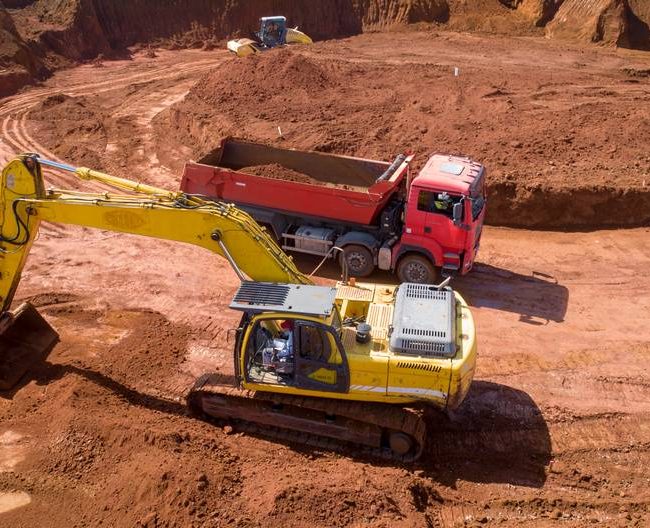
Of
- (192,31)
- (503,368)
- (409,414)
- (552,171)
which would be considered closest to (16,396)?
(409,414)

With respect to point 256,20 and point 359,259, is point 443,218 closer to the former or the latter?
point 359,259

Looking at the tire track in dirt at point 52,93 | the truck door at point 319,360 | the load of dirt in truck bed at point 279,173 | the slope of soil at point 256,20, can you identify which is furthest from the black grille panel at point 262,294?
the slope of soil at point 256,20

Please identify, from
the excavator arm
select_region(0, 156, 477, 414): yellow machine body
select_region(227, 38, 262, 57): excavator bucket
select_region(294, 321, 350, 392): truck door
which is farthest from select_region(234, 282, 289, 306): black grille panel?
select_region(227, 38, 262, 57): excavator bucket

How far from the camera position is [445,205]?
42.7 ft

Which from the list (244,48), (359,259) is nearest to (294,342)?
(359,259)

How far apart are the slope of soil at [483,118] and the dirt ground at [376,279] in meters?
0.09

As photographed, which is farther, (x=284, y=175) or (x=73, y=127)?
(x=73, y=127)

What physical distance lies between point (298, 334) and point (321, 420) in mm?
1368

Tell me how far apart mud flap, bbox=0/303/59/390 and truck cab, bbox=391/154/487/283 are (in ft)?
22.8

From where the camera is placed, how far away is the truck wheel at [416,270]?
13.7 metres

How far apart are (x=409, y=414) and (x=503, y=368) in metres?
2.98

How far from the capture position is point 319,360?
8.96 m

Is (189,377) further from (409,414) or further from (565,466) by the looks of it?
(565,466)

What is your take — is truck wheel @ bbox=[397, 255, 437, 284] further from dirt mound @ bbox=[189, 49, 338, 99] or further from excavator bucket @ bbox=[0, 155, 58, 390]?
dirt mound @ bbox=[189, 49, 338, 99]
